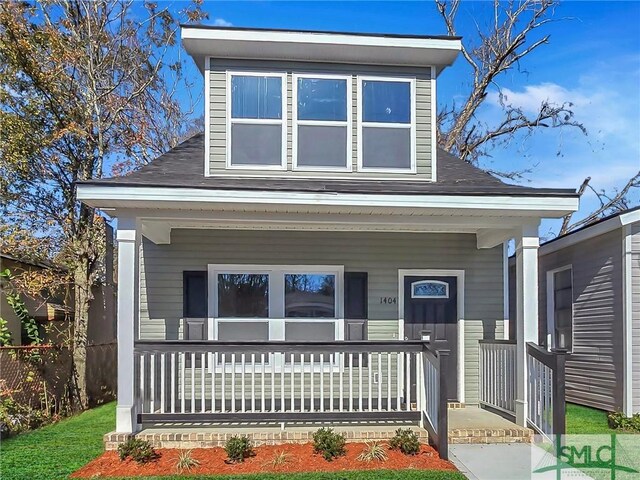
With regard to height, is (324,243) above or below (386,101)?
below

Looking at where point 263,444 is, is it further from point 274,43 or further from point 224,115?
point 274,43

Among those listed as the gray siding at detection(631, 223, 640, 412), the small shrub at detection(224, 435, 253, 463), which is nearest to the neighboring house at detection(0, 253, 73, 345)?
the small shrub at detection(224, 435, 253, 463)

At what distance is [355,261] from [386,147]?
6.04 ft

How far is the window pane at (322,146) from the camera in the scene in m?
7.72

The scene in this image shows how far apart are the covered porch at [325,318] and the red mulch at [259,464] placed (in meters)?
0.39

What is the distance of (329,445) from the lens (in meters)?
5.70

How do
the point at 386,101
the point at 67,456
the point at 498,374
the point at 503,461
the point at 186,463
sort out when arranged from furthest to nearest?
the point at 386,101 → the point at 498,374 → the point at 67,456 → the point at 503,461 → the point at 186,463

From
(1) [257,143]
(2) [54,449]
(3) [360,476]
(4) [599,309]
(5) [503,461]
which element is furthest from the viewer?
(4) [599,309]

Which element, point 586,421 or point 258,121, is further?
point 586,421

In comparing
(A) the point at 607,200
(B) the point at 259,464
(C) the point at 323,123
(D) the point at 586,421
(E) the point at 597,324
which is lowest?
(D) the point at 586,421

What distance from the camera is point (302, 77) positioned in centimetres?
778

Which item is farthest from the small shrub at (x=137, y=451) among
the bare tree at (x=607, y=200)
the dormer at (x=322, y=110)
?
the bare tree at (x=607, y=200)

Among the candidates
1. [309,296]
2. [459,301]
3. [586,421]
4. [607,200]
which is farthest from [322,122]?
[607,200]

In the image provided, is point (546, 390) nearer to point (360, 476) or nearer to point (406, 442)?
point (406, 442)
